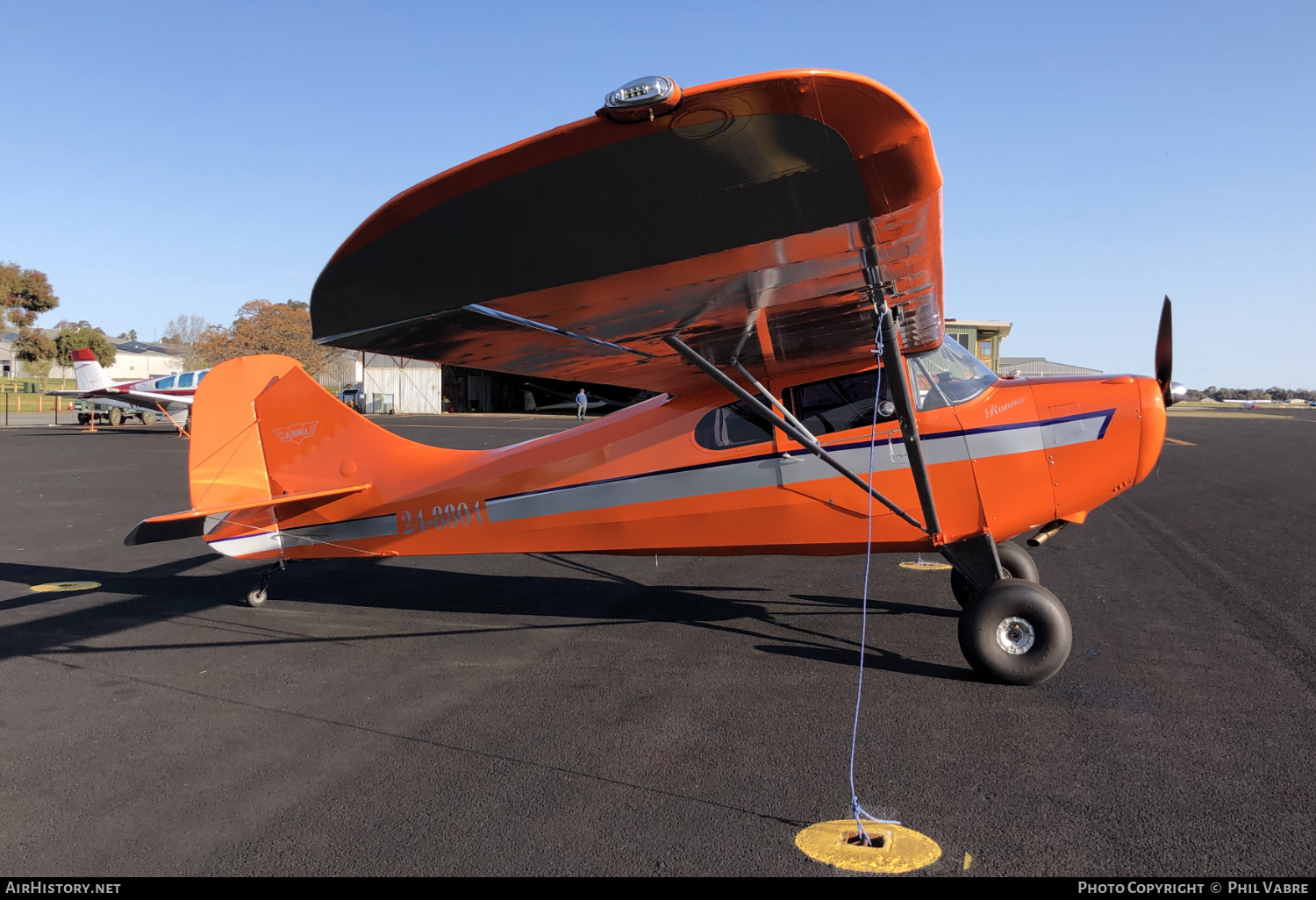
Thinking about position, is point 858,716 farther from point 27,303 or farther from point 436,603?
point 27,303

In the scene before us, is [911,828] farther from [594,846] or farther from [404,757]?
[404,757]

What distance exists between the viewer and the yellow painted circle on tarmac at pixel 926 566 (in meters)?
8.19

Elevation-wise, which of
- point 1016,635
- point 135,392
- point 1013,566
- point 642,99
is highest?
point 135,392

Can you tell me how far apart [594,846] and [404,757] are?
1350 mm

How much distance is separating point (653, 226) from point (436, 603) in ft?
17.6

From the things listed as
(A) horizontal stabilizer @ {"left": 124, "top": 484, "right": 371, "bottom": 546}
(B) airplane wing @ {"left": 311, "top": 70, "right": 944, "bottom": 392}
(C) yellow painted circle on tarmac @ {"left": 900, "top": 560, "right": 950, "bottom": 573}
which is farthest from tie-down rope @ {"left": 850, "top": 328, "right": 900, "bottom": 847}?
(A) horizontal stabilizer @ {"left": 124, "top": 484, "right": 371, "bottom": 546}

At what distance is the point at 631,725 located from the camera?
419 centimetres

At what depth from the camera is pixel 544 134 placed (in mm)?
2168

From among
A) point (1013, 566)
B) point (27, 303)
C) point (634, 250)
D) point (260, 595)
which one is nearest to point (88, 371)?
point (27, 303)

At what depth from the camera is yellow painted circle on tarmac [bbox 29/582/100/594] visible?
24.7ft

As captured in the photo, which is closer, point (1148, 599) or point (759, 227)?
point (759, 227)

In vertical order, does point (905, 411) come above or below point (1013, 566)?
above

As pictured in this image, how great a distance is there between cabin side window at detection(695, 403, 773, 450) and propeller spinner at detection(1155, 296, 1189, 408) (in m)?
2.64
